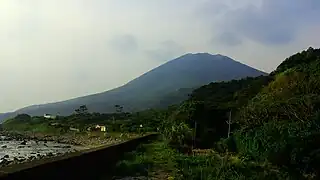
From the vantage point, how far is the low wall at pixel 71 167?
9.19 meters

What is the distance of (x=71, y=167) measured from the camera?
1216cm

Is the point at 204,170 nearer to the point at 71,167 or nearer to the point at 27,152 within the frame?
the point at 71,167

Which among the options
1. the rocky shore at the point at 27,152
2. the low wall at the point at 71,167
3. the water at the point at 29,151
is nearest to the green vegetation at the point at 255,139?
the low wall at the point at 71,167

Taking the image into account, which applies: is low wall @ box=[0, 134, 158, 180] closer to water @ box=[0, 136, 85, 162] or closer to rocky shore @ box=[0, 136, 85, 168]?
rocky shore @ box=[0, 136, 85, 168]

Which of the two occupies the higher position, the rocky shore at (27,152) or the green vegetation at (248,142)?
the green vegetation at (248,142)

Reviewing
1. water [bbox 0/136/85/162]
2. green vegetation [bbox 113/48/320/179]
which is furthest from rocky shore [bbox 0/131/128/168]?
green vegetation [bbox 113/48/320/179]

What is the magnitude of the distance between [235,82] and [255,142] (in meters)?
62.9

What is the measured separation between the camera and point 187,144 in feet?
112

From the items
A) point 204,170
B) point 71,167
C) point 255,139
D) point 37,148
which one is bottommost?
point 37,148

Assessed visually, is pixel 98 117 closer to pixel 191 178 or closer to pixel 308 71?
pixel 308 71

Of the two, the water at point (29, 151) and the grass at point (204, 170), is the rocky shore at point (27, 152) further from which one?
the grass at point (204, 170)

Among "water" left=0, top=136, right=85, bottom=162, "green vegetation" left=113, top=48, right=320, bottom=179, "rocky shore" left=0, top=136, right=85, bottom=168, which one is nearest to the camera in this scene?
"green vegetation" left=113, top=48, right=320, bottom=179

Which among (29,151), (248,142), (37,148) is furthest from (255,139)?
(37,148)

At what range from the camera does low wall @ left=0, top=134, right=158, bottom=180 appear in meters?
9.19
